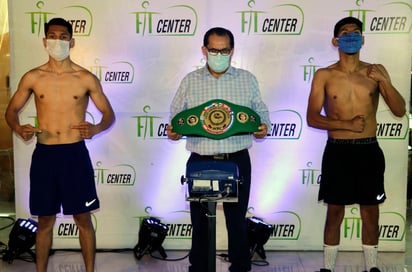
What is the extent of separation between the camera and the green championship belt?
317 centimetres

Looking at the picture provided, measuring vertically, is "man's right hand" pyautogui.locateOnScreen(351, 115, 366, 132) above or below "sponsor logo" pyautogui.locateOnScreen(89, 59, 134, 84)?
below

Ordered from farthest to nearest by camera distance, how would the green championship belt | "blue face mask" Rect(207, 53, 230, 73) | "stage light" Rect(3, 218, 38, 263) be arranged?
"stage light" Rect(3, 218, 38, 263), "blue face mask" Rect(207, 53, 230, 73), the green championship belt

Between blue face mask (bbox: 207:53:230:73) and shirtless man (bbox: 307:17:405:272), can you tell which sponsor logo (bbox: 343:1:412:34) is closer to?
shirtless man (bbox: 307:17:405:272)

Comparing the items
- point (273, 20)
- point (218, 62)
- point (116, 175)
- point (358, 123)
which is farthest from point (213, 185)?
point (273, 20)

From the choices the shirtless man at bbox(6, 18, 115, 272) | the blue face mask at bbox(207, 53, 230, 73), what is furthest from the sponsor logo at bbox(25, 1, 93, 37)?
the blue face mask at bbox(207, 53, 230, 73)

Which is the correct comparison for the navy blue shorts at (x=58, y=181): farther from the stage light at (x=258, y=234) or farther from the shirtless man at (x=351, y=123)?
the shirtless man at (x=351, y=123)

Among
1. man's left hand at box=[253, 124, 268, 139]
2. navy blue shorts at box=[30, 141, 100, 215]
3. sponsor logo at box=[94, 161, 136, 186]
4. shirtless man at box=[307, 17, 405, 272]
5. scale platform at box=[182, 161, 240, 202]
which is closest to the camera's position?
scale platform at box=[182, 161, 240, 202]

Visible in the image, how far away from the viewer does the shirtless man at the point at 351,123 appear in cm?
384

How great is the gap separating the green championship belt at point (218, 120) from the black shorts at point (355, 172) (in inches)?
38.2

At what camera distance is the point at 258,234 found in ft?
14.3

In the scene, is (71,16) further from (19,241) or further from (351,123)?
(351,123)

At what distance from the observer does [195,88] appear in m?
3.66

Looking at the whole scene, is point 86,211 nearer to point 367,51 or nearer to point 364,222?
point 364,222

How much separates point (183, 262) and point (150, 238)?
33 centimetres
